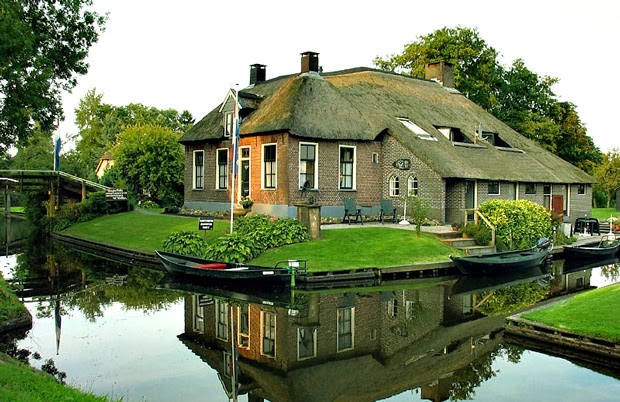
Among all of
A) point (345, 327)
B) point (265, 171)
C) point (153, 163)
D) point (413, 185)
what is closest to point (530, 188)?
point (413, 185)

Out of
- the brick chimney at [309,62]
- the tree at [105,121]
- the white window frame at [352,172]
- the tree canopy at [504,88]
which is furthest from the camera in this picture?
the tree at [105,121]

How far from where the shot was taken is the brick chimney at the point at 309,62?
2942 centimetres

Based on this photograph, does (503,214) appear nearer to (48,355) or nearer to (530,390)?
(530,390)

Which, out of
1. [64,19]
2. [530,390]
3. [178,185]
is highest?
[64,19]

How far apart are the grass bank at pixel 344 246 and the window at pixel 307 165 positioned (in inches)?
154

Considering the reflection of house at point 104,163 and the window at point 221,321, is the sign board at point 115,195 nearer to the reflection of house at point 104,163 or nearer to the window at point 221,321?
the window at point 221,321

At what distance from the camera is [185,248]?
2109 cm

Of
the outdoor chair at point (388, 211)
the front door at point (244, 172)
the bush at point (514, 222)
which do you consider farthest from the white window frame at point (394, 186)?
the front door at point (244, 172)

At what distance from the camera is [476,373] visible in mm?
10695

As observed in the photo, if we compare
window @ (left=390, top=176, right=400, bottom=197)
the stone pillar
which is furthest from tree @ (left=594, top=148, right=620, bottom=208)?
the stone pillar

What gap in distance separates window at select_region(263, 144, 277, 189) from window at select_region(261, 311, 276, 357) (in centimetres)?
1265

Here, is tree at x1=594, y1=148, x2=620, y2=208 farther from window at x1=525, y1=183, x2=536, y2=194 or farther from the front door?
the front door

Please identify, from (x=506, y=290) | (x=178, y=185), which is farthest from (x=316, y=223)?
(x=178, y=185)

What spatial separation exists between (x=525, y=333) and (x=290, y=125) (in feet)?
50.2
